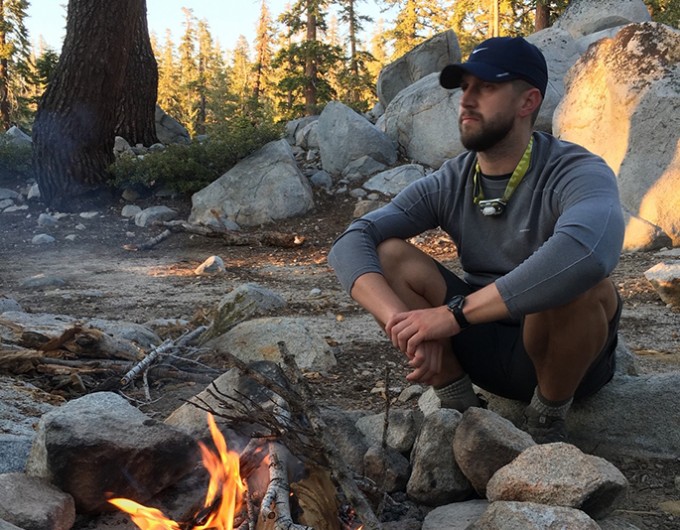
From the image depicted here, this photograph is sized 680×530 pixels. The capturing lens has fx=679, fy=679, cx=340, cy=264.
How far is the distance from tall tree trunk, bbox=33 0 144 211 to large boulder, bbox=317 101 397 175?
4121 mm

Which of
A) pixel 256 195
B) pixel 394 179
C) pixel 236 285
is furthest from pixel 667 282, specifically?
pixel 256 195

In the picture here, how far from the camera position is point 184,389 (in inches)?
161

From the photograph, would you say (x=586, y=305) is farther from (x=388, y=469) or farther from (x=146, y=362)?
(x=146, y=362)

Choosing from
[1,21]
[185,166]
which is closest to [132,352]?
[185,166]

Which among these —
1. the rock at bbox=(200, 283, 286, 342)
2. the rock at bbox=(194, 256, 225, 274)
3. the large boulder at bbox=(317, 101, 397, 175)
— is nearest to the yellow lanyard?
the rock at bbox=(200, 283, 286, 342)

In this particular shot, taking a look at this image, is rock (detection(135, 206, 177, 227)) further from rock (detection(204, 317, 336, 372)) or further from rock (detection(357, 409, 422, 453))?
rock (detection(357, 409, 422, 453))

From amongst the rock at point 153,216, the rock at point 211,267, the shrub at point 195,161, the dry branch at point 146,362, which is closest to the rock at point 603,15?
the shrub at point 195,161

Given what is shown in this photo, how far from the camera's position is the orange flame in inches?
88.5

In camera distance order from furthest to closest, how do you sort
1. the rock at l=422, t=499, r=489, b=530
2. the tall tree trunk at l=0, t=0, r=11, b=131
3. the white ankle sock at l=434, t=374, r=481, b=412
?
the tall tree trunk at l=0, t=0, r=11, b=131
the white ankle sock at l=434, t=374, r=481, b=412
the rock at l=422, t=499, r=489, b=530

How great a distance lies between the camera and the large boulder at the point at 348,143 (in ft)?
44.3

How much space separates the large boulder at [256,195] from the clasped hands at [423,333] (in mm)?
9043

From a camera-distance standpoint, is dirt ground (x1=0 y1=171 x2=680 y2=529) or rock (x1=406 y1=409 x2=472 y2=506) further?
dirt ground (x1=0 y1=171 x2=680 y2=529)

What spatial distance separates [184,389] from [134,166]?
372 inches

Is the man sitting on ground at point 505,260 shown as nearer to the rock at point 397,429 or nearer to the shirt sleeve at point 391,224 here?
the shirt sleeve at point 391,224
